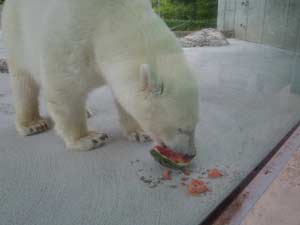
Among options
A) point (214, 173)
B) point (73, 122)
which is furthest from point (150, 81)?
point (73, 122)

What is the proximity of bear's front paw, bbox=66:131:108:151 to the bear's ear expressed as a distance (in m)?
0.54

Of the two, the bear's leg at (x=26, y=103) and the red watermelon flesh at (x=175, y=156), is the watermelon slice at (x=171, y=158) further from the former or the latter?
the bear's leg at (x=26, y=103)

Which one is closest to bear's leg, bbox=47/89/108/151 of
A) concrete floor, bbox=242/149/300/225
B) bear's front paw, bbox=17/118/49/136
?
bear's front paw, bbox=17/118/49/136

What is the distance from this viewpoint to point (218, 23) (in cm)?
114

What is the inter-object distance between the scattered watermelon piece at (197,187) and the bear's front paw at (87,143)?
0.53 meters

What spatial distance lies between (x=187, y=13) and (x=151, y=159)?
668mm

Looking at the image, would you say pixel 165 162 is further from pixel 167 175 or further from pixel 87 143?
pixel 87 143

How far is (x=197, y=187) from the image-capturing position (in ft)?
3.69

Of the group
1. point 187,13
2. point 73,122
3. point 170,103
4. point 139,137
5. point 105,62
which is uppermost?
point 187,13

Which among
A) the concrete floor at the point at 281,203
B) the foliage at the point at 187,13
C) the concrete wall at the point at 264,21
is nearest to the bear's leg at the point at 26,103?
the foliage at the point at 187,13

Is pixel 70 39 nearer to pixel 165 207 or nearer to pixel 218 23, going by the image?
pixel 218 23

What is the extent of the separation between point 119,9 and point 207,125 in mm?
709

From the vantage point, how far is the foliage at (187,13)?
88cm

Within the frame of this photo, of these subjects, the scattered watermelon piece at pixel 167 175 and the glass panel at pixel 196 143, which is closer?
the glass panel at pixel 196 143
